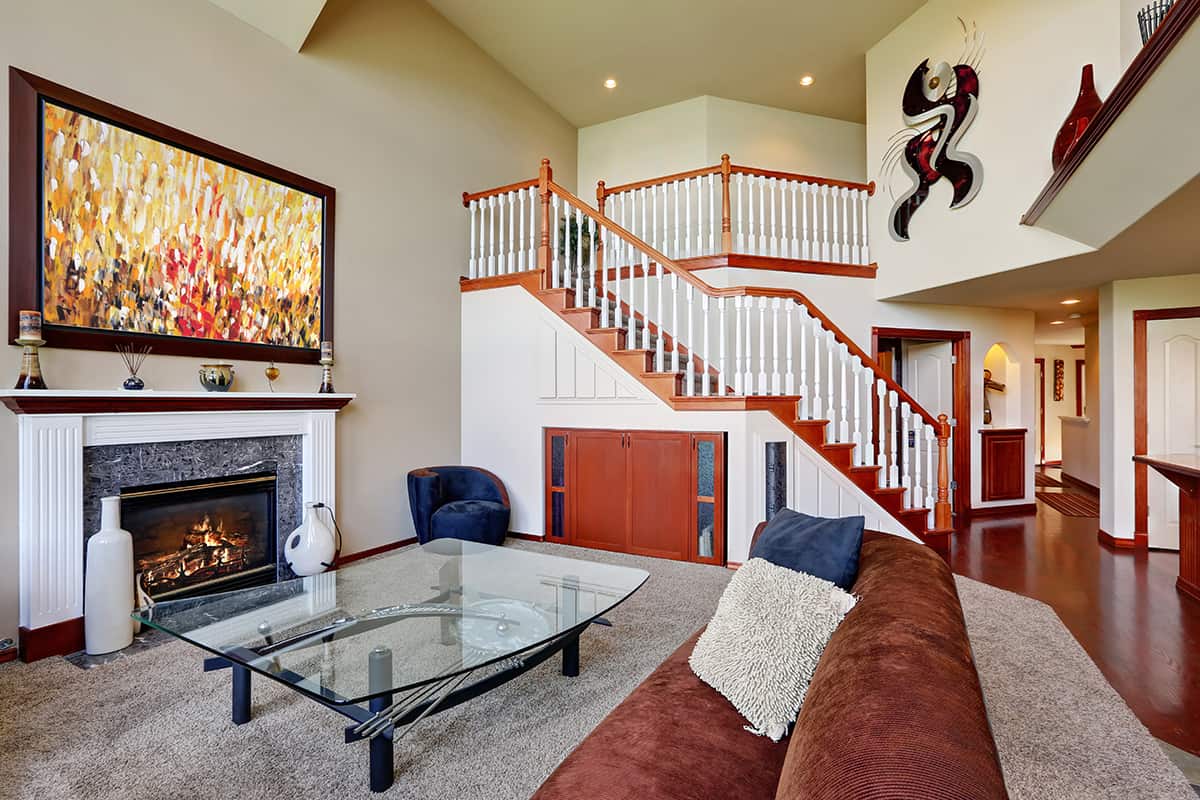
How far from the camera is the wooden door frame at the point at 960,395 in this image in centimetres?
589

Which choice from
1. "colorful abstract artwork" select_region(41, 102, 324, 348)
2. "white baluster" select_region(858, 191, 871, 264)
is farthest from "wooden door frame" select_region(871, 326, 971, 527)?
"colorful abstract artwork" select_region(41, 102, 324, 348)

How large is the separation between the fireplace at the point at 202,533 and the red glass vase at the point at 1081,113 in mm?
5546

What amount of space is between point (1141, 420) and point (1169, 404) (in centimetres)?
23

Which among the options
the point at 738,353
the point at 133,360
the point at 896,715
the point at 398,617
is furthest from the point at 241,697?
the point at 738,353

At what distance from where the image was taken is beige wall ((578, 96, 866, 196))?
6.63 metres

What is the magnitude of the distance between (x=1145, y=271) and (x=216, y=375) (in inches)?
262

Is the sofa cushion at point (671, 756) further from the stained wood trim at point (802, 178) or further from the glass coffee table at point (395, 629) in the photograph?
the stained wood trim at point (802, 178)

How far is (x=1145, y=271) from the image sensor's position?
4.45 m

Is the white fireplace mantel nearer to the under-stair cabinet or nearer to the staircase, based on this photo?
the under-stair cabinet

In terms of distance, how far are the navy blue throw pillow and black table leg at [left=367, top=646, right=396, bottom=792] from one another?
1.19 metres

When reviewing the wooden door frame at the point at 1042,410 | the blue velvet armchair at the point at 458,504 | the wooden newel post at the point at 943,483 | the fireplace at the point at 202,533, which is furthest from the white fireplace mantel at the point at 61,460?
the wooden door frame at the point at 1042,410

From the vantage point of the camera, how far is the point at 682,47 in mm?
5727

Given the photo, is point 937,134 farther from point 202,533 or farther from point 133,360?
point 202,533

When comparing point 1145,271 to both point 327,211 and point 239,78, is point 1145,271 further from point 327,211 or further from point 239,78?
point 239,78
